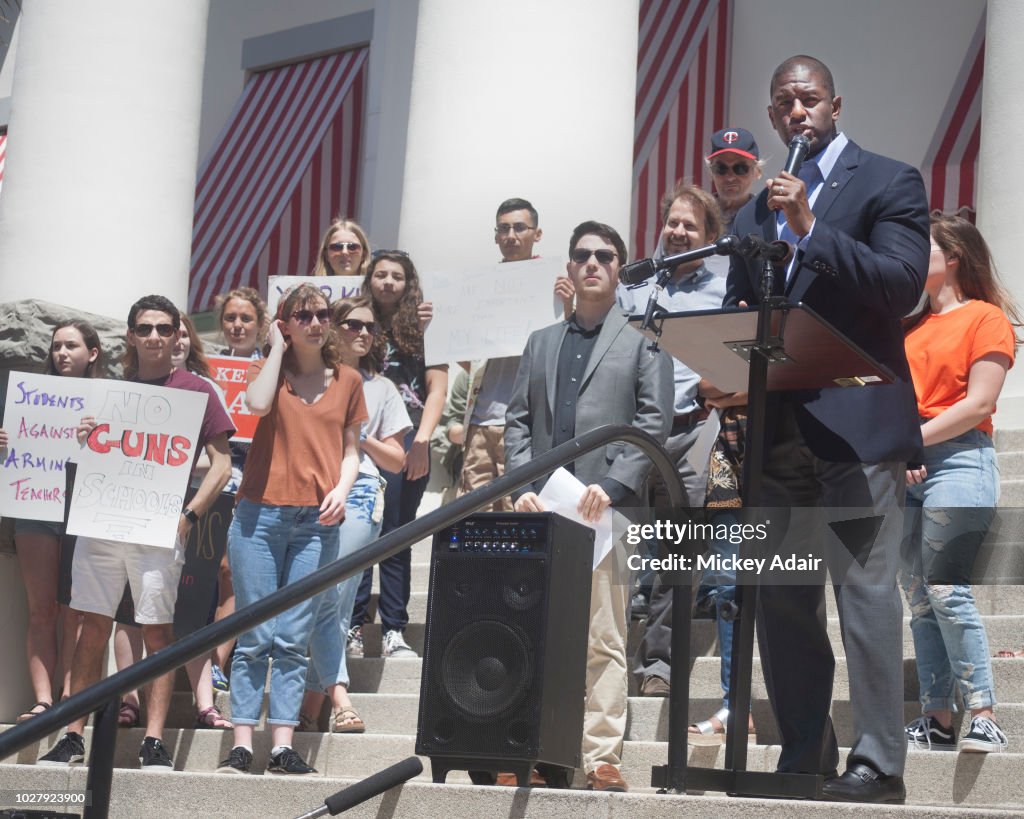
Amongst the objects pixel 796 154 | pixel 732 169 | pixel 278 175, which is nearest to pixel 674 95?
pixel 278 175

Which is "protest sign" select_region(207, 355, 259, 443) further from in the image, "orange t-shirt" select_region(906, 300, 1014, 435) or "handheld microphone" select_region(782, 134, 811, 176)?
"handheld microphone" select_region(782, 134, 811, 176)

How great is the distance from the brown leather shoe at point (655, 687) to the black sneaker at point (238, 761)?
1504 mm

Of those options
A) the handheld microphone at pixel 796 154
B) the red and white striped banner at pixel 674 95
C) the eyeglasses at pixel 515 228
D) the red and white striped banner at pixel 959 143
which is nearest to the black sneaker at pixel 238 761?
the eyeglasses at pixel 515 228

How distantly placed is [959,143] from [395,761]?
7692 millimetres

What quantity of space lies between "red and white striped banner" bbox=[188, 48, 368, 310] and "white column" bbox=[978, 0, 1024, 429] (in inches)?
268

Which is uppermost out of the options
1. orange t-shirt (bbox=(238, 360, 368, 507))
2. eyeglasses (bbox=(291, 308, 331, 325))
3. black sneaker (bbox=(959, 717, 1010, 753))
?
eyeglasses (bbox=(291, 308, 331, 325))

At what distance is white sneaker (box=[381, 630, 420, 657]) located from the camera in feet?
23.1

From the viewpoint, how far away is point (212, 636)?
12.7 ft

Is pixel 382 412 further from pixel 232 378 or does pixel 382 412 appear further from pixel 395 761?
pixel 395 761

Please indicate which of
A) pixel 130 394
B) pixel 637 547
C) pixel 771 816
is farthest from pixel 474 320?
pixel 771 816

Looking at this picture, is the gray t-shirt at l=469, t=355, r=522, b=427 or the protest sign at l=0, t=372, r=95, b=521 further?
the gray t-shirt at l=469, t=355, r=522, b=427

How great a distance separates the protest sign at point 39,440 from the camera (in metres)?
6.72

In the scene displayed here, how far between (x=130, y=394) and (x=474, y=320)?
1681mm

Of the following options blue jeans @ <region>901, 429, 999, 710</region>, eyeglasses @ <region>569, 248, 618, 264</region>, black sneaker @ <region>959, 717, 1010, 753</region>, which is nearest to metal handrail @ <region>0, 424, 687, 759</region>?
blue jeans @ <region>901, 429, 999, 710</region>
